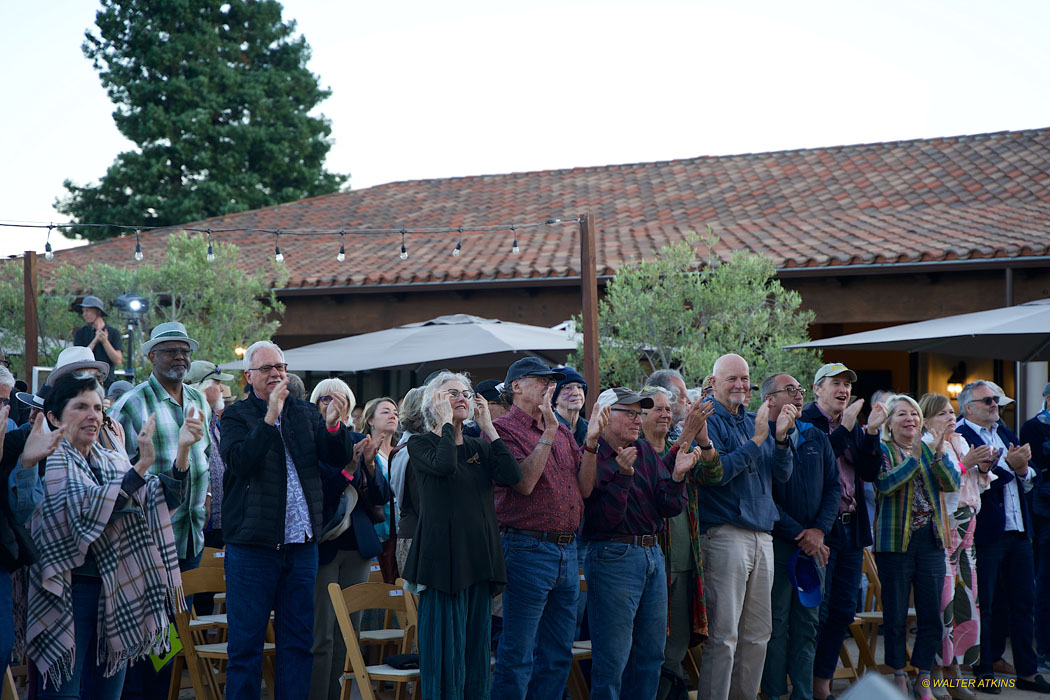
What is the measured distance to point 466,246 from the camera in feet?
50.1

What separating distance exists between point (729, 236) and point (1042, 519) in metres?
7.03

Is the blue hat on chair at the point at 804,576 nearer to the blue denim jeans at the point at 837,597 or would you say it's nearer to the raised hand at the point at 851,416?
the blue denim jeans at the point at 837,597

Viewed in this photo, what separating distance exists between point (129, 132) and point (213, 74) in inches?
103

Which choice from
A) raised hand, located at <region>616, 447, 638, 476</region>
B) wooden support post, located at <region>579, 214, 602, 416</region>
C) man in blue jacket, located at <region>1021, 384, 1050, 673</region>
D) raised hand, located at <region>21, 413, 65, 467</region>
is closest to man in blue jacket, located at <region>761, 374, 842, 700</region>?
raised hand, located at <region>616, 447, 638, 476</region>

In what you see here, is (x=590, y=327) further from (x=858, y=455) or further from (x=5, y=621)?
(x=5, y=621)

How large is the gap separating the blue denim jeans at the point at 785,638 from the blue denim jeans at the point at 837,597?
273mm

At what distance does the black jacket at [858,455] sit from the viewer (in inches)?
257

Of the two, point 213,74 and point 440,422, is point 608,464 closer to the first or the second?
point 440,422

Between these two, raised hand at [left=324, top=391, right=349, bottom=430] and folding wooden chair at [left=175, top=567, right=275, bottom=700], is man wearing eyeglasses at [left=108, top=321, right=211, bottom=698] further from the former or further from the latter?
raised hand at [left=324, top=391, right=349, bottom=430]

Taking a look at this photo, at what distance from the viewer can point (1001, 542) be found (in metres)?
7.41

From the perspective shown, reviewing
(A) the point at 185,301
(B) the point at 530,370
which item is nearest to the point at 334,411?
(B) the point at 530,370

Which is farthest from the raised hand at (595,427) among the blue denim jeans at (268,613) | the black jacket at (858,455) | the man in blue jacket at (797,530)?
the black jacket at (858,455)

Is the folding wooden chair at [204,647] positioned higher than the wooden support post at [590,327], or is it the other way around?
the wooden support post at [590,327]

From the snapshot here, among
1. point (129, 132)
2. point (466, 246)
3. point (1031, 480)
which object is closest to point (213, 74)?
point (129, 132)
